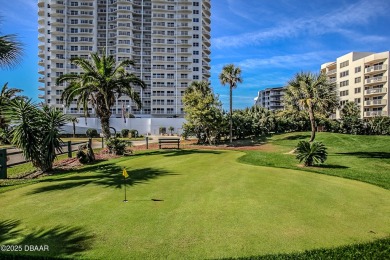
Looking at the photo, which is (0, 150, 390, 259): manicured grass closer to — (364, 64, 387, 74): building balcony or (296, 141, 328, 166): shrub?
(296, 141, 328, 166): shrub

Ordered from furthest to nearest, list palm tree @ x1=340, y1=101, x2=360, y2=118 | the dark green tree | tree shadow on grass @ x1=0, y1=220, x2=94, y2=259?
palm tree @ x1=340, y1=101, x2=360, y2=118
the dark green tree
tree shadow on grass @ x1=0, y1=220, x2=94, y2=259

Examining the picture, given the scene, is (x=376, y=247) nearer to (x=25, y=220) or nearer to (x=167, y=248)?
(x=167, y=248)

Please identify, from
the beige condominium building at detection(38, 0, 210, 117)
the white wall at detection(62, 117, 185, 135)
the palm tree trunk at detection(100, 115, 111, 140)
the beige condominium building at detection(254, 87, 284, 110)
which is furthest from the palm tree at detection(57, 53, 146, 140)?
the beige condominium building at detection(254, 87, 284, 110)

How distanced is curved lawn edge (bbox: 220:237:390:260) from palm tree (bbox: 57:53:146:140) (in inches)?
835

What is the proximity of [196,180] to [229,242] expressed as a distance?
6.22m

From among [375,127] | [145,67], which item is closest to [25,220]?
[375,127]

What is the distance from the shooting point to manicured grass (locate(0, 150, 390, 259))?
19.2 ft

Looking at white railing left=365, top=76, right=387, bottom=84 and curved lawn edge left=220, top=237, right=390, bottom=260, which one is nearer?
curved lawn edge left=220, top=237, right=390, bottom=260

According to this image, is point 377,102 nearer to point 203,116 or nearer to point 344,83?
point 344,83

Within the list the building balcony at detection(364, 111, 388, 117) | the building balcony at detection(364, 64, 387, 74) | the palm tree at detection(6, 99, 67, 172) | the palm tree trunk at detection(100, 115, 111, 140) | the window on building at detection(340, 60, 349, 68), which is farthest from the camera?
the window on building at detection(340, 60, 349, 68)

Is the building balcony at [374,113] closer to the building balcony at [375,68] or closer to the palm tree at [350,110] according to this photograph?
the building balcony at [375,68]

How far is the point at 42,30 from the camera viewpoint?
104 meters

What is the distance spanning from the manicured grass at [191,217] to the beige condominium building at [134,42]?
89.7 meters

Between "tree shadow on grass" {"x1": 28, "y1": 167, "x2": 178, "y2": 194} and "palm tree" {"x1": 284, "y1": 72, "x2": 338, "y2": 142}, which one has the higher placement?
"palm tree" {"x1": 284, "y1": 72, "x2": 338, "y2": 142}
